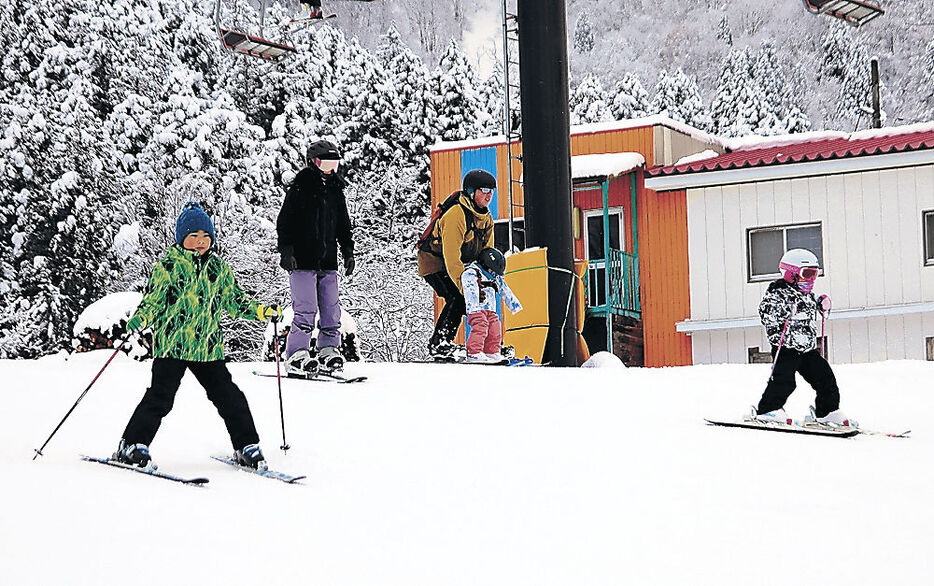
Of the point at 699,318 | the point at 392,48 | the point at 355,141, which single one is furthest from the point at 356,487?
the point at 392,48

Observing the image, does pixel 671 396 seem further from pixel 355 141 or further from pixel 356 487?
pixel 355 141

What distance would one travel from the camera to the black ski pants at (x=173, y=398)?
5.46 m

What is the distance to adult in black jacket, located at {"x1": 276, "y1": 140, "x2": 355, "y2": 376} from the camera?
8.49m

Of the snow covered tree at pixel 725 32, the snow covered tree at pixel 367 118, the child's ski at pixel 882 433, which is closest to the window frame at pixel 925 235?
the child's ski at pixel 882 433

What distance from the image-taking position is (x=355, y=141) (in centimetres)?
3878

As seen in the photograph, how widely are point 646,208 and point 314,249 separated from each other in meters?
11.9

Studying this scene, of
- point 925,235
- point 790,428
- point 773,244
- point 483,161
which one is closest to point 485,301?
point 790,428

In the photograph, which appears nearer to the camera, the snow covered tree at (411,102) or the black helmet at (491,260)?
the black helmet at (491,260)

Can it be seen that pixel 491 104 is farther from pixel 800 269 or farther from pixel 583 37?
pixel 800 269

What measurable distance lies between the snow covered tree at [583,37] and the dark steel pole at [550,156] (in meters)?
61.3

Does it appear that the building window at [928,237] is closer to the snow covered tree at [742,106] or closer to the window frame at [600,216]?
the window frame at [600,216]

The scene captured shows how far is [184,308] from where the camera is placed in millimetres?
5570

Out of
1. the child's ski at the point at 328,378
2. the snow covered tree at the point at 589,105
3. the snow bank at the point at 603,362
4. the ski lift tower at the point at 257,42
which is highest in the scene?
Result: the snow covered tree at the point at 589,105

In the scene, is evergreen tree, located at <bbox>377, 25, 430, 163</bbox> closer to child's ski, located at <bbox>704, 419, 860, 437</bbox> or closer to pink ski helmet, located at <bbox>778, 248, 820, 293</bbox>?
pink ski helmet, located at <bbox>778, 248, 820, 293</bbox>
